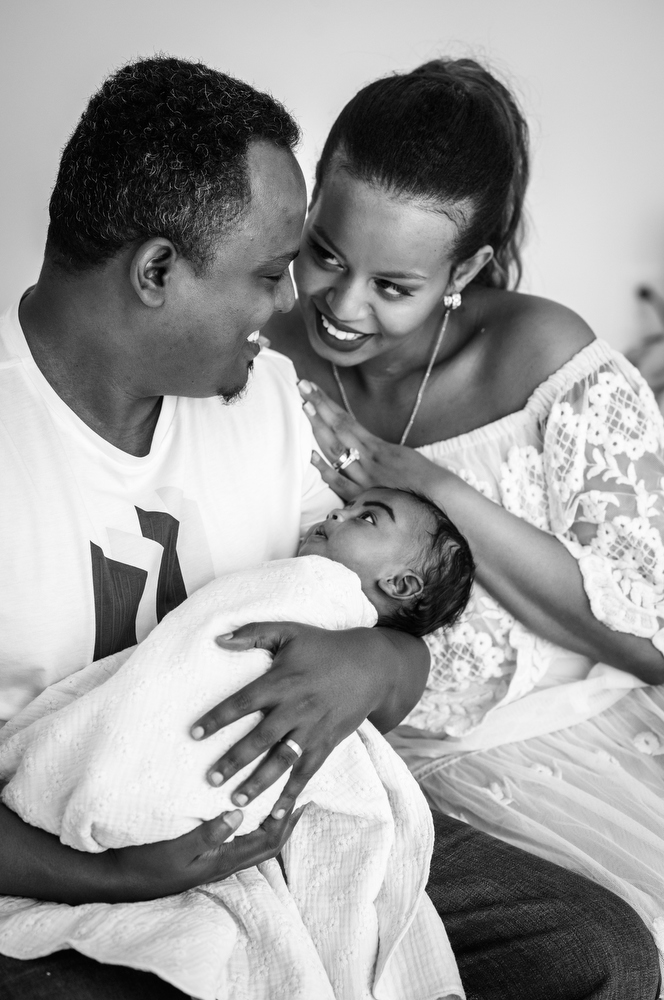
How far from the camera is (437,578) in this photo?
1.69 m

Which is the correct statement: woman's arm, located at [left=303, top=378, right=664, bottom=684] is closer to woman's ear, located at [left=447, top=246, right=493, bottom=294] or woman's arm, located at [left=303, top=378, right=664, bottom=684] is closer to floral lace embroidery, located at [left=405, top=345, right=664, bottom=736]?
floral lace embroidery, located at [left=405, top=345, right=664, bottom=736]

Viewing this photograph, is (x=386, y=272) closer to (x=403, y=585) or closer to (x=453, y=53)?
(x=403, y=585)

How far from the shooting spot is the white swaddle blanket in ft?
3.80

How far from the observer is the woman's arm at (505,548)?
1.79 meters

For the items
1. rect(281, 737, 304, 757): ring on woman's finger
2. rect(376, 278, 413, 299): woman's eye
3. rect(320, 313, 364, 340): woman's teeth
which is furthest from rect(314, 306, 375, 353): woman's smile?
rect(281, 737, 304, 757): ring on woman's finger

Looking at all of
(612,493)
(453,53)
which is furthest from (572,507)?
(453,53)

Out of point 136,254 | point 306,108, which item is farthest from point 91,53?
point 136,254

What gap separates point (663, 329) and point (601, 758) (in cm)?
218

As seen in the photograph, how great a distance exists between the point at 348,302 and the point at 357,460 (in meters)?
0.32

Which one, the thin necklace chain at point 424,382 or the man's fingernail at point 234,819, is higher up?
the thin necklace chain at point 424,382

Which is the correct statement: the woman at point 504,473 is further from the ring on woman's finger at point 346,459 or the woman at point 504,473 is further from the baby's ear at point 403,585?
the baby's ear at point 403,585

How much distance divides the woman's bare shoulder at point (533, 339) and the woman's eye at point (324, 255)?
427mm

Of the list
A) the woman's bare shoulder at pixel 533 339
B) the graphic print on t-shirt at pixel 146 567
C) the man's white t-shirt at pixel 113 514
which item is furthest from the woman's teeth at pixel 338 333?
the graphic print on t-shirt at pixel 146 567

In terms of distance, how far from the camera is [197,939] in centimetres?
114
